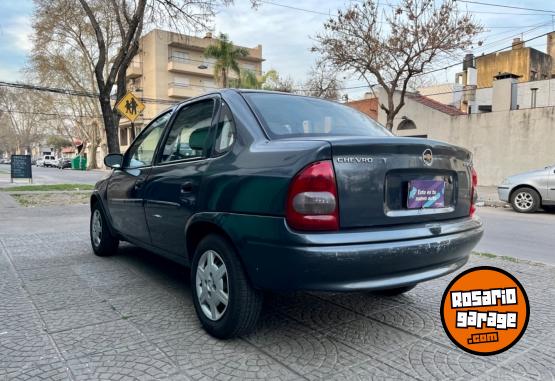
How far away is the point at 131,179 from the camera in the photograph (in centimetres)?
451

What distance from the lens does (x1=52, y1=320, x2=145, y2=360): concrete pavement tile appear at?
2.94 metres

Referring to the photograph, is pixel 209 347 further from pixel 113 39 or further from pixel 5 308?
pixel 113 39

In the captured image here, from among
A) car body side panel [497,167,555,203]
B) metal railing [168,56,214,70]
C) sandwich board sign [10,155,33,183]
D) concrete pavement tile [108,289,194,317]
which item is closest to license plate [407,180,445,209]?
concrete pavement tile [108,289,194,317]

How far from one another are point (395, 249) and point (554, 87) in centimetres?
2841

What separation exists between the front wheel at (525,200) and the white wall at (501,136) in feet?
22.6

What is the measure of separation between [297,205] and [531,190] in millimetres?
10967

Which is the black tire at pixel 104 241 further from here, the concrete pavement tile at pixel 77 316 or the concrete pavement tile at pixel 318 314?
the concrete pavement tile at pixel 318 314

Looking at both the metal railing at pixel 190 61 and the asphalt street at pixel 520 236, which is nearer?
the asphalt street at pixel 520 236

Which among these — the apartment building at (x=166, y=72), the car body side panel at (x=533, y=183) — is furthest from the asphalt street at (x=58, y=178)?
the car body side panel at (x=533, y=183)

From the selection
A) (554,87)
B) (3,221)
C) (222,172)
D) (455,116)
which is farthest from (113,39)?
(222,172)

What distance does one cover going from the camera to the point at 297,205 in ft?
8.39

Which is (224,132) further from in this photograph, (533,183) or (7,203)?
(7,203)

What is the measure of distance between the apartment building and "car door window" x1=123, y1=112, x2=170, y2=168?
45609 mm

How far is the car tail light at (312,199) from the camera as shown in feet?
8.37
